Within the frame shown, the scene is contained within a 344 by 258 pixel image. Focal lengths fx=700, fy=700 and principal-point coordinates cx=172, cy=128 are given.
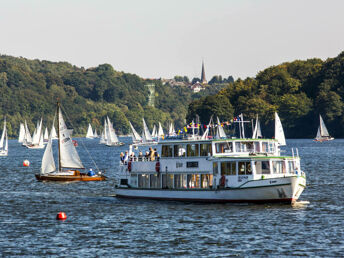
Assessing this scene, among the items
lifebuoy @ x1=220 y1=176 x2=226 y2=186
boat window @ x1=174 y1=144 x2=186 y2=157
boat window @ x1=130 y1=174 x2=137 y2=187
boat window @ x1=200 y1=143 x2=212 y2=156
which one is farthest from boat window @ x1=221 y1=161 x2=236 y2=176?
boat window @ x1=130 y1=174 x2=137 y2=187

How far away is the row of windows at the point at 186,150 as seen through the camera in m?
64.8

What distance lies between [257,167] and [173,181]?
9.09 metres

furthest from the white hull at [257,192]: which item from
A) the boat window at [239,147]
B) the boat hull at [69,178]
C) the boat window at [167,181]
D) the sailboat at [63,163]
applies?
the sailboat at [63,163]

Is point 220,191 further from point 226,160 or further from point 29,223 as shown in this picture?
point 29,223

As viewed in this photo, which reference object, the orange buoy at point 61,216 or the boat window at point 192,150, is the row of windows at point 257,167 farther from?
the orange buoy at point 61,216

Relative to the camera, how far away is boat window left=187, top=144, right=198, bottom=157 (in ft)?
215

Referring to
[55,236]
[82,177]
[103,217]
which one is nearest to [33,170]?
[82,177]

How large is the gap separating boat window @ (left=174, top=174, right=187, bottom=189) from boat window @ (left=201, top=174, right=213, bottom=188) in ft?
6.45

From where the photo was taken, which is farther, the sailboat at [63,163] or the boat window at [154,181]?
the sailboat at [63,163]

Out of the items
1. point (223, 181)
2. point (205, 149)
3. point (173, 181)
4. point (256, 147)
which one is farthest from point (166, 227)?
point (256, 147)

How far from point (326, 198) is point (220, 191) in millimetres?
13799

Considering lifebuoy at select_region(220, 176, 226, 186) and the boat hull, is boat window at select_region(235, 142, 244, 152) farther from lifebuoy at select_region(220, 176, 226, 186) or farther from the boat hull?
the boat hull

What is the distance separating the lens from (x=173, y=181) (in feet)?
A: 220

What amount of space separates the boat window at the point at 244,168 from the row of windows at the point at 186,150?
3575mm
